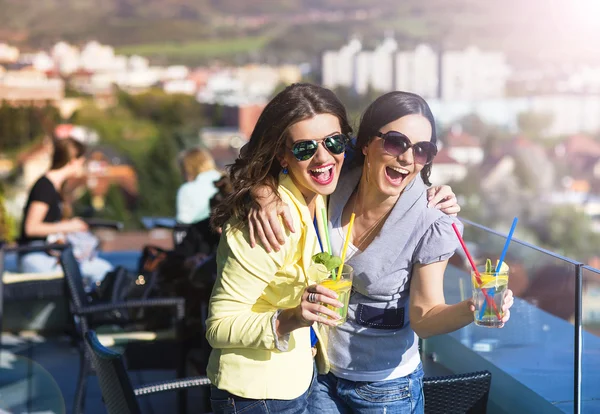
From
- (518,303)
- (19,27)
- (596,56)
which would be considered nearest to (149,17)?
(19,27)

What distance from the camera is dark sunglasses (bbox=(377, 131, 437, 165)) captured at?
1.37m

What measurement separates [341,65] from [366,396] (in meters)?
46.8

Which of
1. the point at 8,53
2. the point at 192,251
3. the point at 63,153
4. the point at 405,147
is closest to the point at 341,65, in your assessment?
the point at 8,53

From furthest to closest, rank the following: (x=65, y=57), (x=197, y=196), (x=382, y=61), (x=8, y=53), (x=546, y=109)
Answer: (x=546, y=109), (x=382, y=61), (x=65, y=57), (x=8, y=53), (x=197, y=196)

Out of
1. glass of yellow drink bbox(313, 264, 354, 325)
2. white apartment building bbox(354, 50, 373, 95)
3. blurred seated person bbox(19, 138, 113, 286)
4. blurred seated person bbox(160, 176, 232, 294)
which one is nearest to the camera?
glass of yellow drink bbox(313, 264, 354, 325)

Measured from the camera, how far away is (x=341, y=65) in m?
47.2

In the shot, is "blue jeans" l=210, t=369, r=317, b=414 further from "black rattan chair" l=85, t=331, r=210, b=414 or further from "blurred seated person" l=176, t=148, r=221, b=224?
"blurred seated person" l=176, t=148, r=221, b=224

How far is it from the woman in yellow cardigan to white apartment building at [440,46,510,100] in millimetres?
50538

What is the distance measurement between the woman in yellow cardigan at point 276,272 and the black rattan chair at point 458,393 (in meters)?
0.44

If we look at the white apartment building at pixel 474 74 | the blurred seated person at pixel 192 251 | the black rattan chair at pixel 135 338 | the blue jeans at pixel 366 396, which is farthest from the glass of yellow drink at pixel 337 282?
the white apartment building at pixel 474 74

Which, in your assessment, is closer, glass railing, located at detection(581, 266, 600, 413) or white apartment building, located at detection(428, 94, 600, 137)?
glass railing, located at detection(581, 266, 600, 413)

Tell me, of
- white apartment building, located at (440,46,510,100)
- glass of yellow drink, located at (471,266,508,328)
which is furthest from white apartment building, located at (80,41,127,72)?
glass of yellow drink, located at (471,266,508,328)

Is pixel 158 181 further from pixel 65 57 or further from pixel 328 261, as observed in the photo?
pixel 328 261

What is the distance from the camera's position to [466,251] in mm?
1286
